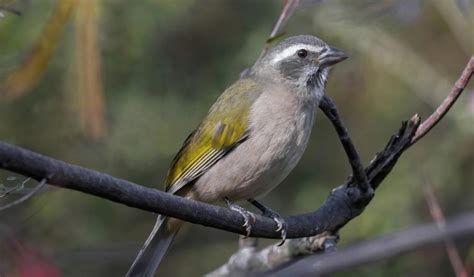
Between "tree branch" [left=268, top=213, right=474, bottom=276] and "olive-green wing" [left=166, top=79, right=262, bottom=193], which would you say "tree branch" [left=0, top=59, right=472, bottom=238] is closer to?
"olive-green wing" [left=166, top=79, right=262, bottom=193]

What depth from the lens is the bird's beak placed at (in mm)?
4961

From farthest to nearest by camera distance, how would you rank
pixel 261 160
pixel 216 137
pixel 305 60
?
pixel 305 60 → pixel 216 137 → pixel 261 160

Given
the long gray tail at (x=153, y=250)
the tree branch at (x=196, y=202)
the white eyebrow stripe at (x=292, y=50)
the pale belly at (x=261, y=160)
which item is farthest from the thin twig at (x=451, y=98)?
the long gray tail at (x=153, y=250)

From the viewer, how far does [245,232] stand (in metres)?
3.92

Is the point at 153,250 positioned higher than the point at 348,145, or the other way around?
the point at 348,145

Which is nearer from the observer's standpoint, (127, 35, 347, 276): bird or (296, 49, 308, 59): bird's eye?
(127, 35, 347, 276): bird

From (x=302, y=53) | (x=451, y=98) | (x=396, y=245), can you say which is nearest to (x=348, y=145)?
(x=451, y=98)

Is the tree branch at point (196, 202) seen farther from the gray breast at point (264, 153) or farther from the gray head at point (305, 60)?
the gray head at point (305, 60)

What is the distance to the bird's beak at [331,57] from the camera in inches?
195

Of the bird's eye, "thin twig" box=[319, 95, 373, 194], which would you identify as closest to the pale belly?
"thin twig" box=[319, 95, 373, 194]

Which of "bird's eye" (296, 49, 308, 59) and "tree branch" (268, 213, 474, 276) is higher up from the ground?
"tree branch" (268, 213, 474, 276)

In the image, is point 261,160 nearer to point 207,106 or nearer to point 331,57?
point 331,57

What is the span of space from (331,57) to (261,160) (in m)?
0.75

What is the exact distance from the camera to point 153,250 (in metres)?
4.85
